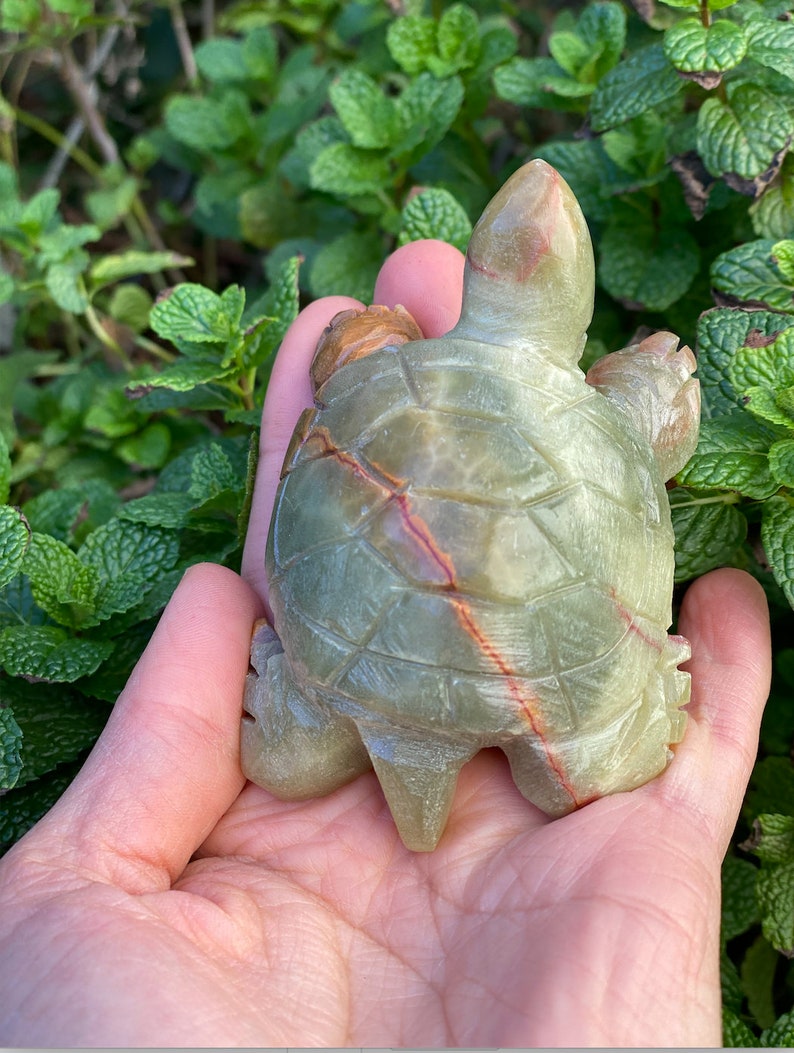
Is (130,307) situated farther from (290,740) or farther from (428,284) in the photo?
(290,740)

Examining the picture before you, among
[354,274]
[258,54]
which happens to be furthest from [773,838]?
[258,54]

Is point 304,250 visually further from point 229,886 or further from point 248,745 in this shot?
point 229,886

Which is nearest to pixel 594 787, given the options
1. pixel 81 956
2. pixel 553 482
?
pixel 553 482

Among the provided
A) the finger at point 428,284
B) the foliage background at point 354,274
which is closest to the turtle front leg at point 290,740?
the foliage background at point 354,274

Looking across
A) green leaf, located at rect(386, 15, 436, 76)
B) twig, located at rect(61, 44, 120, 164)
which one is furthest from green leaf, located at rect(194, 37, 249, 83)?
green leaf, located at rect(386, 15, 436, 76)

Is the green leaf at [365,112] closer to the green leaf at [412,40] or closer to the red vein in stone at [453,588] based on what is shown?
the green leaf at [412,40]

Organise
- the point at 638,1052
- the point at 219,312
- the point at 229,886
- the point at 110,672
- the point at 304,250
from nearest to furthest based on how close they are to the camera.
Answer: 1. the point at 638,1052
2. the point at 229,886
3. the point at 110,672
4. the point at 219,312
5. the point at 304,250
